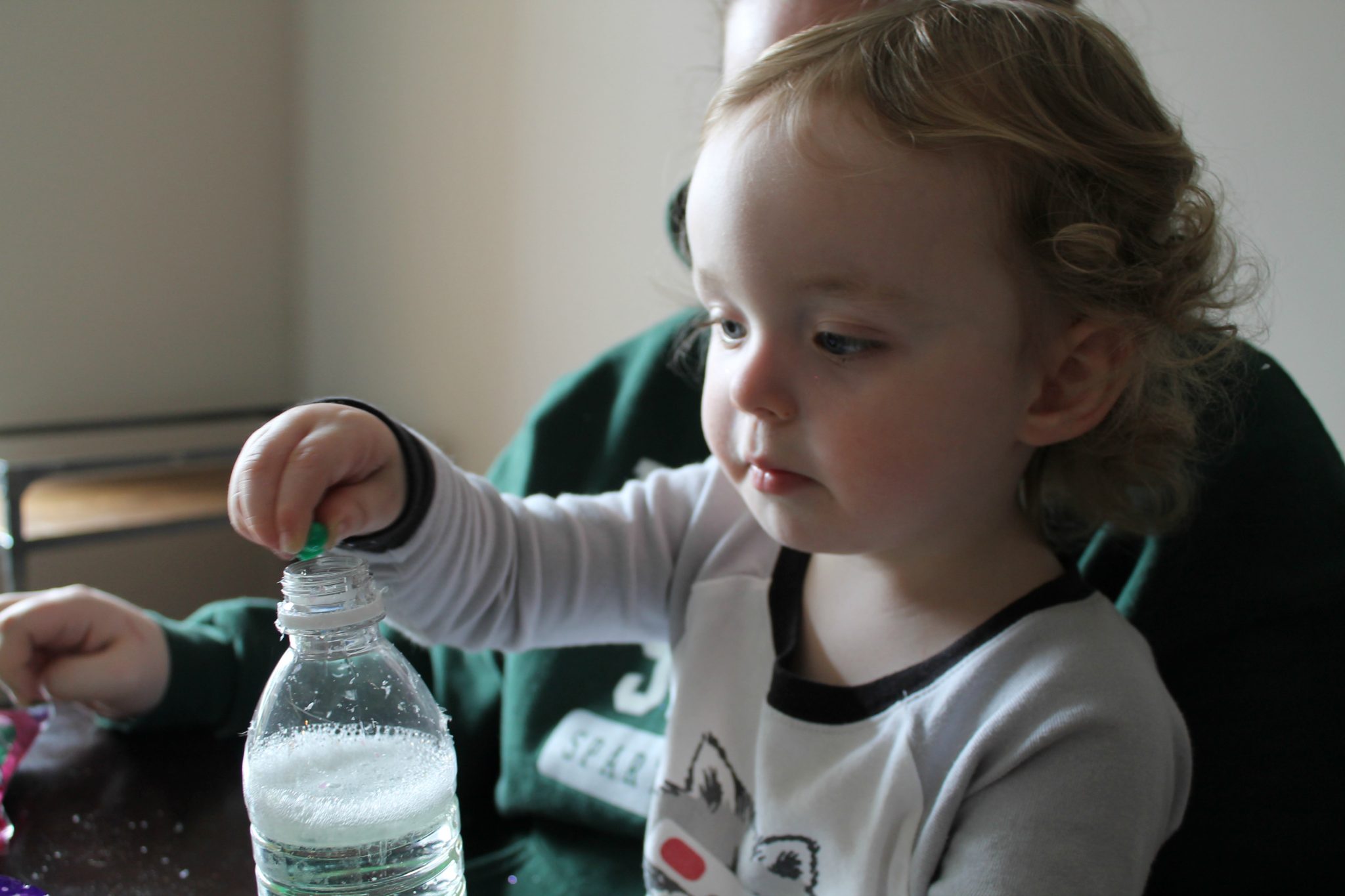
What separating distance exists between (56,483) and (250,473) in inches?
73.3

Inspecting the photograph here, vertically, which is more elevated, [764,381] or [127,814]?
[764,381]

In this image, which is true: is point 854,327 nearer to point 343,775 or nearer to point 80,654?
point 343,775

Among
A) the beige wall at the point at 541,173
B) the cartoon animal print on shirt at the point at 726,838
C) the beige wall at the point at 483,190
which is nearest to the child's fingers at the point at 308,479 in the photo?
the cartoon animal print on shirt at the point at 726,838

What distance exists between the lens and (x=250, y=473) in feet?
1.62

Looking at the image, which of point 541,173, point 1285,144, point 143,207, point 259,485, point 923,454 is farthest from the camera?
point 143,207

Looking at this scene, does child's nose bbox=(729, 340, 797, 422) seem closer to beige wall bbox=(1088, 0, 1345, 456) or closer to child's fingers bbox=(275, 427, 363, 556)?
Result: child's fingers bbox=(275, 427, 363, 556)

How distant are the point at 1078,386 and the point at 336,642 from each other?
1.45 ft

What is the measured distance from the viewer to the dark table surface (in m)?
0.63

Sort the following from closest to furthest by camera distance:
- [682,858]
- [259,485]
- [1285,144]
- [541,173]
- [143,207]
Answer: [259,485] < [682,858] < [1285,144] < [541,173] < [143,207]

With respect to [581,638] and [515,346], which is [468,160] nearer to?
[515,346]

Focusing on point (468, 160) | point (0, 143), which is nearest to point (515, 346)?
point (468, 160)

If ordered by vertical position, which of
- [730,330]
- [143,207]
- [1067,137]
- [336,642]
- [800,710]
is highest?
[1067,137]

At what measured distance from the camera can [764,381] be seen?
1.90ft

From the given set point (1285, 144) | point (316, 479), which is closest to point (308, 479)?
point (316, 479)
